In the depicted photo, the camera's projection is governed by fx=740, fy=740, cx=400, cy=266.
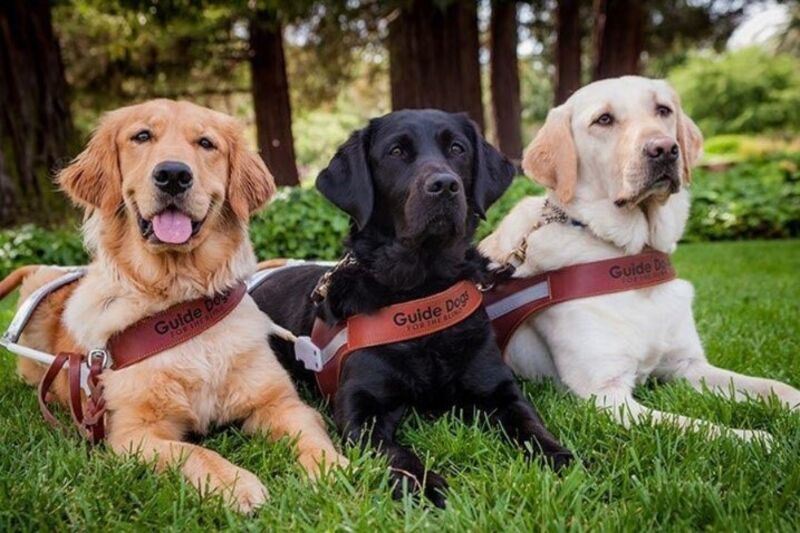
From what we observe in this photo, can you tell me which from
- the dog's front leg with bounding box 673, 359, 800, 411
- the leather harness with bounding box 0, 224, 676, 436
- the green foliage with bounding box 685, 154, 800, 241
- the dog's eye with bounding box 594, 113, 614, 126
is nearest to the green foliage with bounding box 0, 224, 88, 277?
the leather harness with bounding box 0, 224, 676, 436

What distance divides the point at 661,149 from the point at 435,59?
9252mm

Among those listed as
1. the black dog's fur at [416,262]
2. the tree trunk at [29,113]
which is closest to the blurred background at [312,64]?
the tree trunk at [29,113]

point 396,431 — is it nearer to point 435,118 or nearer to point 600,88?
point 435,118

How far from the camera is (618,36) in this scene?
1354 cm

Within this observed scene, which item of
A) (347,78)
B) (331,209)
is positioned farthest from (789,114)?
(331,209)

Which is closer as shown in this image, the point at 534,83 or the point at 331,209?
the point at 331,209

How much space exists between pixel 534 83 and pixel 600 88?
130 feet

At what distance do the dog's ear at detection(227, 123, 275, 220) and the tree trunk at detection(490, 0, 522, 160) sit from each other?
36.6 feet

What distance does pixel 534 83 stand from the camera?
135 ft

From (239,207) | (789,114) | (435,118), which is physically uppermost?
(435,118)

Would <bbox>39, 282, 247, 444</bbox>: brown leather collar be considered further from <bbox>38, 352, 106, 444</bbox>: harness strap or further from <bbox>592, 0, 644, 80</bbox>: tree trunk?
<bbox>592, 0, 644, 80</bbox>: tree trunk

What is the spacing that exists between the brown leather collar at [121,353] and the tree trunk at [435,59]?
367 inches

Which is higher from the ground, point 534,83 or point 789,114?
point 534,83

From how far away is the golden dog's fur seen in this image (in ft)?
8.66
